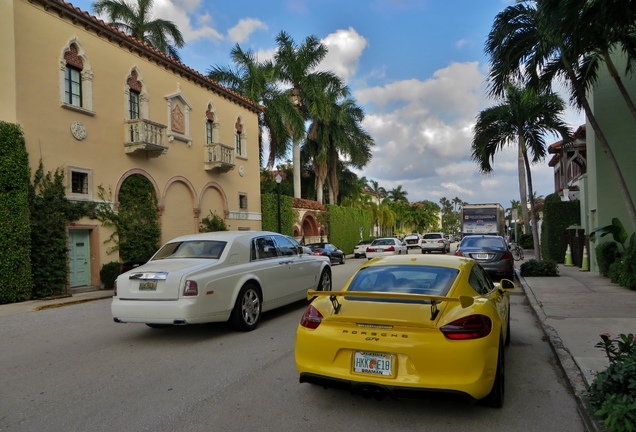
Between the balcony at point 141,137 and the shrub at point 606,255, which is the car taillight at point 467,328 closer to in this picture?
the shrub at point 606,255

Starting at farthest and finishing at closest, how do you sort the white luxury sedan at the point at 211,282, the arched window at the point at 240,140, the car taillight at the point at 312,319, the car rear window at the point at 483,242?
the arched window at the point at 240,140
the car rear window at the point at 483,242
the white luxury sedan at the point at 211,282
the car taillight at the point at 312,319

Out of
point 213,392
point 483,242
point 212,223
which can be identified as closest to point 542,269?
point 483,242

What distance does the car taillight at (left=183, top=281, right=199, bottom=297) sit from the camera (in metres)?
6.79

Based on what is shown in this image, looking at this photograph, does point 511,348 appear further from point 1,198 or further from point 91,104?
point 91,104

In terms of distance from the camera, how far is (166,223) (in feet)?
65.1

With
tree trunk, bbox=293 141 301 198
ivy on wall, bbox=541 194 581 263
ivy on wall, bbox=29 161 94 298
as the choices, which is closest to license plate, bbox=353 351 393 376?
ivy on wall, bbox=29 161 94 298

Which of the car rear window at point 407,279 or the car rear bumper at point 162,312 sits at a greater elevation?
the car rear window at point 407,279

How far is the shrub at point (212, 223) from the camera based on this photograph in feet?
73.3

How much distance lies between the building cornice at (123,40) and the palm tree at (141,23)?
9.59 metres

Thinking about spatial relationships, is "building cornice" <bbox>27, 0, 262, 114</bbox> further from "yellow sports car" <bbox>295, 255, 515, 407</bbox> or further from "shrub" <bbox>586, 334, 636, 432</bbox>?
"shrub" <bbox>586, 334, 636, 432</bbox>

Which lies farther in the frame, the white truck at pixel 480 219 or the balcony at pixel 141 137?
the white truck at pixel 480 219

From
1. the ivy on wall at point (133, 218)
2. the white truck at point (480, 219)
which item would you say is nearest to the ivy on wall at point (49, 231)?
the ivy on wall at point (133, 218)

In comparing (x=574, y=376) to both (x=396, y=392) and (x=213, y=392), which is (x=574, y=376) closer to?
(x=396, y=392)

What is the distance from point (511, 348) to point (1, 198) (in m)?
12.9
